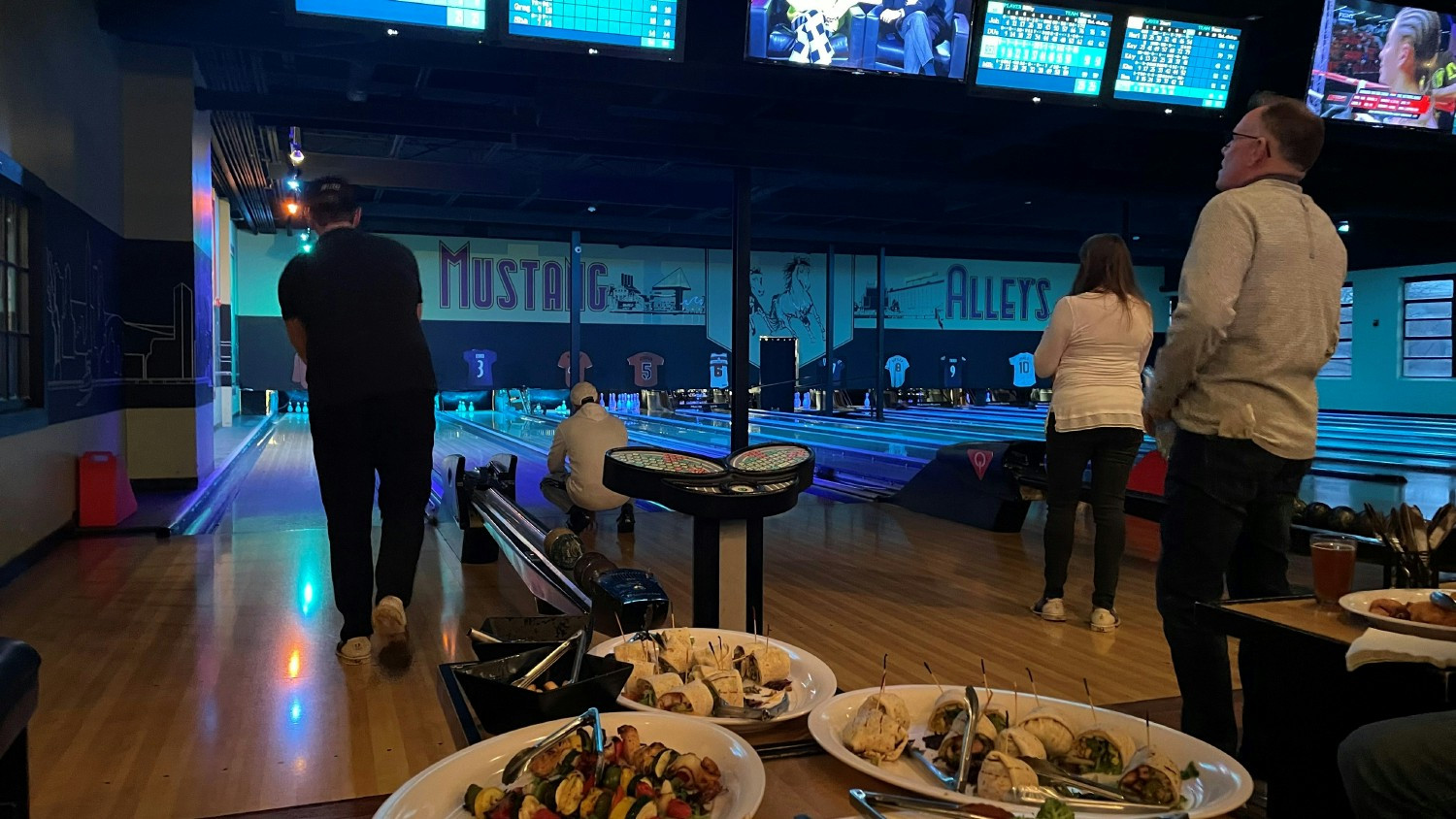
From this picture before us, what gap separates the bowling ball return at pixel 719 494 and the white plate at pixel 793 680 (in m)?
0.57

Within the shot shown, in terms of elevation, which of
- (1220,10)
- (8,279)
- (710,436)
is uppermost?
(1220,10)

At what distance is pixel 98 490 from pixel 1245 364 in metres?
5.12

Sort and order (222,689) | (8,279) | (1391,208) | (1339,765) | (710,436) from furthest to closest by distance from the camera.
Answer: (710,436) → (1391,208) → (8,279) → (222,689) → (1339,765)

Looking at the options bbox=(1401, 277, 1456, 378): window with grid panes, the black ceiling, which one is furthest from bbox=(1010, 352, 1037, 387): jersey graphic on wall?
the black ceiling

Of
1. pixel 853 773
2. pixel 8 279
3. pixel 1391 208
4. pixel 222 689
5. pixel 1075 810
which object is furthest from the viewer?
pixel 1391 208

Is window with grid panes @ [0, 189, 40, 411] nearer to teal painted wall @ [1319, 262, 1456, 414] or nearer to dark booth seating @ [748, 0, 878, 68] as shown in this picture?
dark booth seating @ [748, 0, 878, 68]

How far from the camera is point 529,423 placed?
1475 cm

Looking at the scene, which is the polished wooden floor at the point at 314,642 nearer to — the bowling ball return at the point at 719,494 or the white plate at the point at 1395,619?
the bowling ball return at the point at 719,494

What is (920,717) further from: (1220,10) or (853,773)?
(1220,10)

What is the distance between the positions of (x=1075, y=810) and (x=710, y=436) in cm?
1191

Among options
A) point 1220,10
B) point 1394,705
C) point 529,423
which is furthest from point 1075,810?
point 529,423

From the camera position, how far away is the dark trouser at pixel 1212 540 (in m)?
1.73

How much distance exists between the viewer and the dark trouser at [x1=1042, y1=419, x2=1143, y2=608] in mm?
3119

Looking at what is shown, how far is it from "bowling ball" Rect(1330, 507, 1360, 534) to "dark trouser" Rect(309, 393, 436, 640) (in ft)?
10.8
